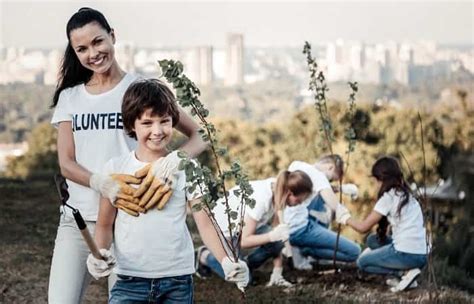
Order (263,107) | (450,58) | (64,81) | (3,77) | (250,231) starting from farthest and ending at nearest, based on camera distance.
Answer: (450,58)
(263,107)
(3,77)
(250,231)
(64,81)

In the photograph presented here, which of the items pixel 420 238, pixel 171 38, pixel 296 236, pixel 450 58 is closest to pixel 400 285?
pixel 420 238

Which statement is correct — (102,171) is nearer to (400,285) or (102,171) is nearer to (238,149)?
(400,285)

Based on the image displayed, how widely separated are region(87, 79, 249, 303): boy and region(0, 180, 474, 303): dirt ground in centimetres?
235

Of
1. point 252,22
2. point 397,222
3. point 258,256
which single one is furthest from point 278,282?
point 252,22

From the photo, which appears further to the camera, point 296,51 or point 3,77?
point 296,51

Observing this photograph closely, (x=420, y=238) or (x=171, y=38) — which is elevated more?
(x=171, y=38)

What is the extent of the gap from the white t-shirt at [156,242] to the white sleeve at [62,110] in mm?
406

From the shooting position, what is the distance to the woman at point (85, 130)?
315 centimetres

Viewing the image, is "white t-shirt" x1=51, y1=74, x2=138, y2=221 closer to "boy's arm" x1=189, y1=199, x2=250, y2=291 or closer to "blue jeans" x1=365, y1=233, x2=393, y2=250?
"boy's arm" x1=189, y1=199, x2=250, y2=291

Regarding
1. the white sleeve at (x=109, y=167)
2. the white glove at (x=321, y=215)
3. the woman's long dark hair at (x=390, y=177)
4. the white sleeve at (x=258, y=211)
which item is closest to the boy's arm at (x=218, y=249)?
the white sleeve at (x=109, y=167)

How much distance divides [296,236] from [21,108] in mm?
2760

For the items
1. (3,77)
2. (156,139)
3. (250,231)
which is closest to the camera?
(156,139)

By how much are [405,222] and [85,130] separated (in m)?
2.94

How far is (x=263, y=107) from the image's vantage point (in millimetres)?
8555
